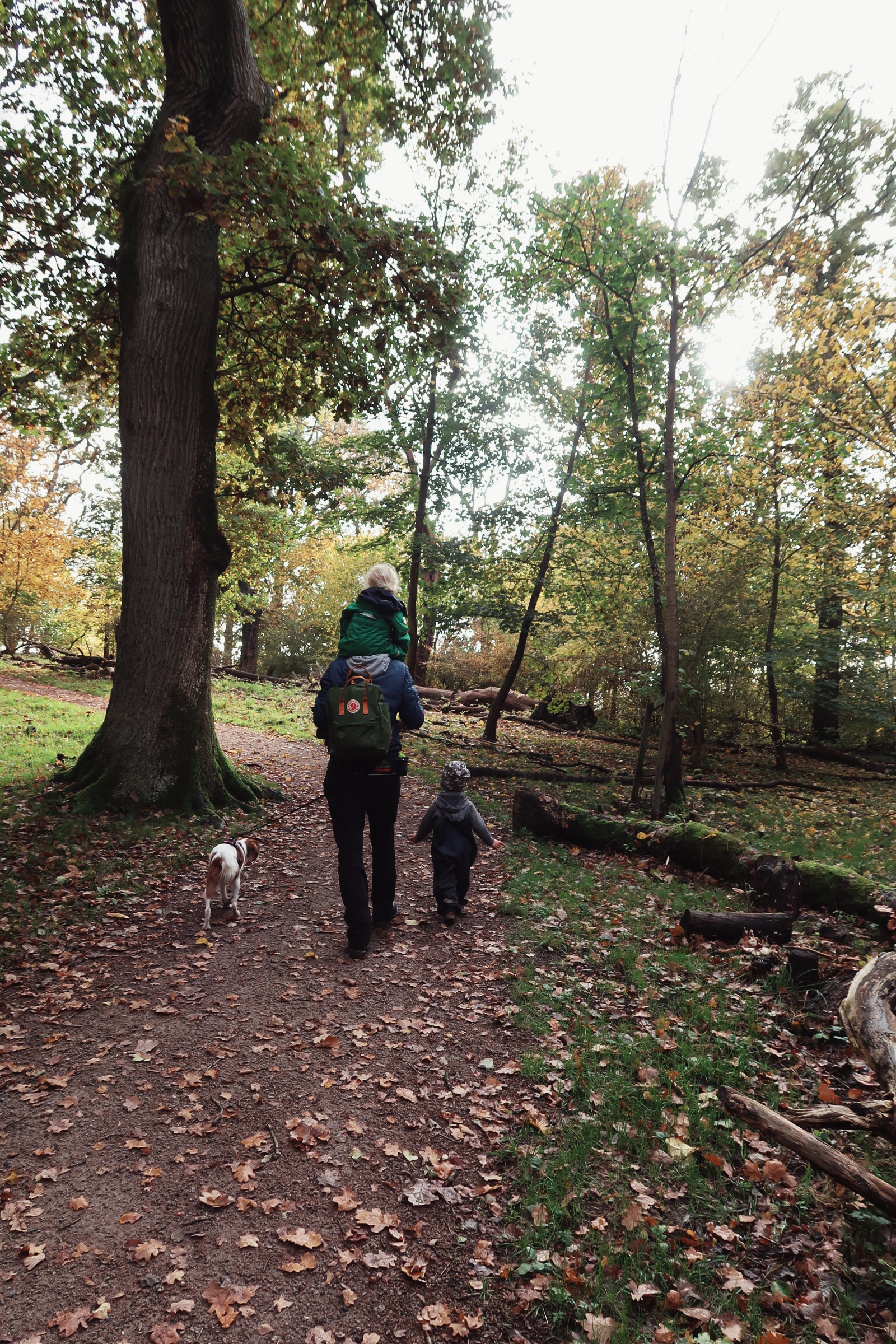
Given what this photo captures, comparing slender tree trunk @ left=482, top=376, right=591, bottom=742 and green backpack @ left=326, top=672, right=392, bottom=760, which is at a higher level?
slender tree trunk @ left=482, top=376, right=591, bottom=742

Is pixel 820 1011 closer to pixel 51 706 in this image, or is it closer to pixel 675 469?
pixel 675 469

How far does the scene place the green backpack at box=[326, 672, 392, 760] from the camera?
15.8 ft

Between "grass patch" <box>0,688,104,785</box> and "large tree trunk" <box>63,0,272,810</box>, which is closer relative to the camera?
"large tree trunk" <box>63,0,272,810</box>

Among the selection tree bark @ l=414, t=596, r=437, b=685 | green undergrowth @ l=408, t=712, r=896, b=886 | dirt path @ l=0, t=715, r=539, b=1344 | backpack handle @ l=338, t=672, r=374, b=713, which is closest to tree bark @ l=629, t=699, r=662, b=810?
green undergrowth @ l=408, t=712, r=896, b=886

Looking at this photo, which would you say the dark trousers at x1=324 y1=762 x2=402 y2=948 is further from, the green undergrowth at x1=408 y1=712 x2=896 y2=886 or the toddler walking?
the green undergrowth at x1=408 y1=712 x2=896 y2=886

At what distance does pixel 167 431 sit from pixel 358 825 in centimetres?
552

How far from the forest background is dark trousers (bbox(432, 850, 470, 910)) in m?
4.86

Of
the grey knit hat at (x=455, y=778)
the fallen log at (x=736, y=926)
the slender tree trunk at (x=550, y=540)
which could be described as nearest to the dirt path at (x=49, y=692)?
the slender tree trunk at (x=550, y=540)

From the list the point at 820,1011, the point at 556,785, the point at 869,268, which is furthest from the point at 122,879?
the point at 869,268

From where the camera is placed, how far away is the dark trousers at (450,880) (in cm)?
631

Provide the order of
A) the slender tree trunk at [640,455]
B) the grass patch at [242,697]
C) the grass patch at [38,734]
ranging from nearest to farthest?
1. the grass patch at [38,734]
2. the slender tree trunk at [640,455]
3. the grass patch at [242,697]

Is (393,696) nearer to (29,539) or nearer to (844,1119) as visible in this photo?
(844,1119)

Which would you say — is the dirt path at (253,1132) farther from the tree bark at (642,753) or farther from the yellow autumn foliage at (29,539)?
the yellow autumn foliage at (29,539)

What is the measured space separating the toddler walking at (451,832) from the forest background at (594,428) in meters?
4.84
